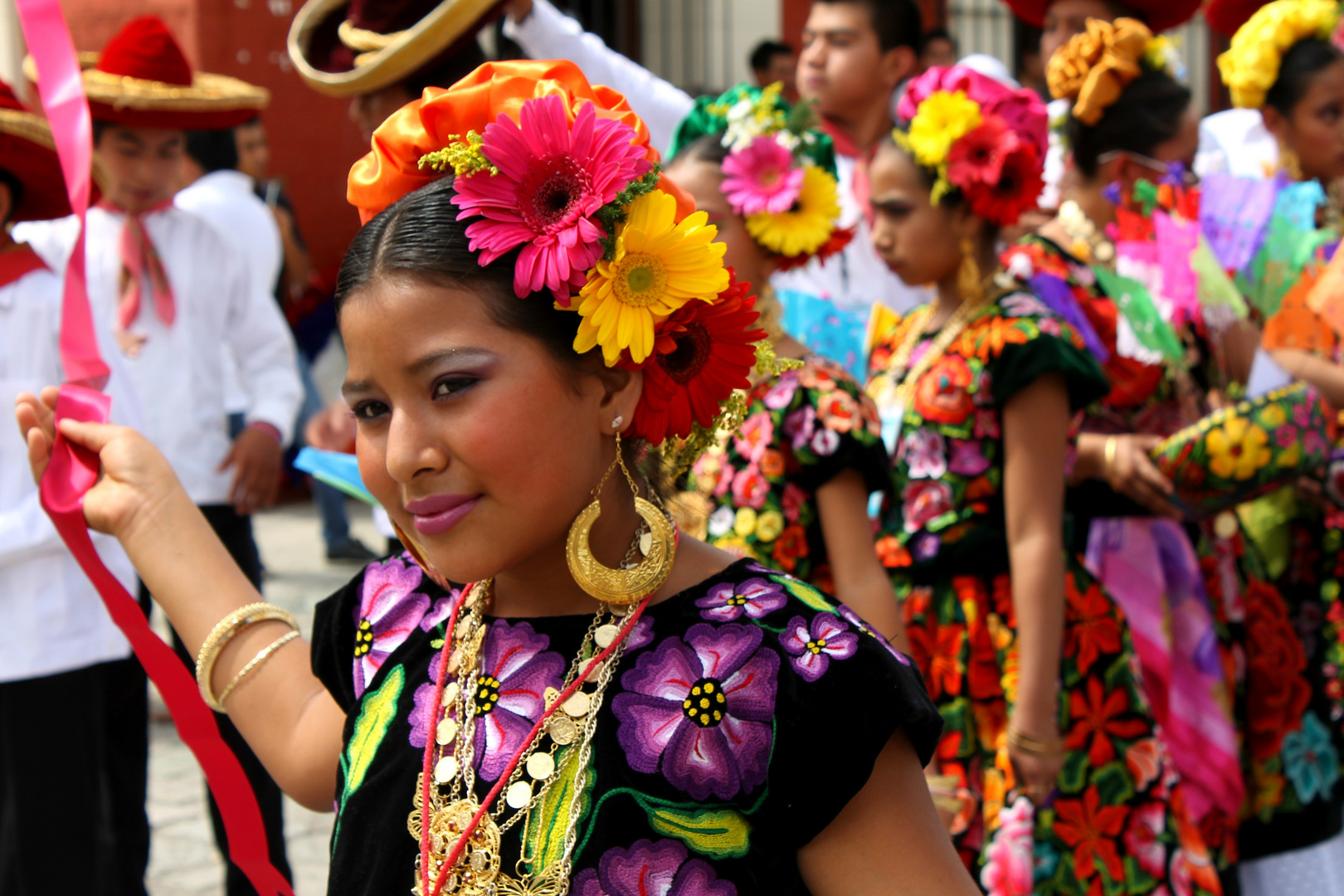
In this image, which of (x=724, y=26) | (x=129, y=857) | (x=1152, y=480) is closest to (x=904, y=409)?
(x=1152, y=480)

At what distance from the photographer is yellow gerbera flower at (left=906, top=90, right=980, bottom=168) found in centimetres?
317

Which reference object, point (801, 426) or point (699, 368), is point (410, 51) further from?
point (699, 368)

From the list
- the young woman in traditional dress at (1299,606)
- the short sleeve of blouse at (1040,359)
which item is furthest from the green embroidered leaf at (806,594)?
the young woman in traditional dress at (1299,606)

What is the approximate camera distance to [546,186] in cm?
141

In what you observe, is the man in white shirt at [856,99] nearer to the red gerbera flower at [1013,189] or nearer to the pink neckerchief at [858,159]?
the pink neckerchief at [858,159]

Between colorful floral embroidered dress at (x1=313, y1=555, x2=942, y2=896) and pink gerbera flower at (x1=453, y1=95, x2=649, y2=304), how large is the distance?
0.39m

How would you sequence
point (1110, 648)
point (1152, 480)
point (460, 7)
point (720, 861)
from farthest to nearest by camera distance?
point (1152, 480)
point (1110, 648)
point (460, 7)
point (720, 861)

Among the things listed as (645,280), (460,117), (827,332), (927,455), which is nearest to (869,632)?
(645,280)

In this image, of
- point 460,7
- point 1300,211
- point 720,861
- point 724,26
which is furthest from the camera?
point 724,26

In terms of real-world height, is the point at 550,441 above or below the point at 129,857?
above

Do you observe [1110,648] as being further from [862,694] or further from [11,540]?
[11,540]

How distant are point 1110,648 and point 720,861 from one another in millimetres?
1976

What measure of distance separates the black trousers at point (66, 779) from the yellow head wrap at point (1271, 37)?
145 inches

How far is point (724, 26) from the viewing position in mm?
10992
